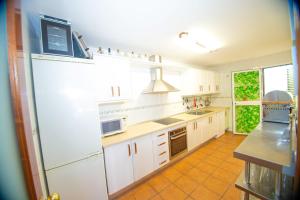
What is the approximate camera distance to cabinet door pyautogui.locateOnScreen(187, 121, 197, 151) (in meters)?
2.66

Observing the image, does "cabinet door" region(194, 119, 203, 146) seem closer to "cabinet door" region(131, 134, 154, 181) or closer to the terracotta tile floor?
the terracotta tile floor

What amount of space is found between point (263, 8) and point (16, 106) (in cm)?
228

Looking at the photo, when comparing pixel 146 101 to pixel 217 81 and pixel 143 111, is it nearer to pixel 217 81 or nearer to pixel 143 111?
pixel 143 111

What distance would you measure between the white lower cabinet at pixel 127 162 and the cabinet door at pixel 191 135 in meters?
1.08

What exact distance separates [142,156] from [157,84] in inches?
57.5

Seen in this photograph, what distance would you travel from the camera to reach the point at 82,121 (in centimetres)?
134

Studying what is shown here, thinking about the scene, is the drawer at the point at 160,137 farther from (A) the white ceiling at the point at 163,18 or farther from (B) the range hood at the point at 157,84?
(A) the white ceiling at the point at 163,18

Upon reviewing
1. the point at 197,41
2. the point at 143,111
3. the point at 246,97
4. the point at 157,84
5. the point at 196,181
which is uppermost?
the point at 197,41

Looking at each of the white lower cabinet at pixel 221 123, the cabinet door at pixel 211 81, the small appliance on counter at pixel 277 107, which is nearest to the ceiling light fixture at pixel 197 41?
the small appliance on counter at pixel 277 107

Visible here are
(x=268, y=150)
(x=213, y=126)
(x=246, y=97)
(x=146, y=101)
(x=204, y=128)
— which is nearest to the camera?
(x=268, y=150)

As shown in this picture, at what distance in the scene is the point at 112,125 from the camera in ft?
6.16

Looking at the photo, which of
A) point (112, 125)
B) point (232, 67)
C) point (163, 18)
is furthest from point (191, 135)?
point (232, 67)

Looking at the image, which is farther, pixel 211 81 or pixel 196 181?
pixel 211 81

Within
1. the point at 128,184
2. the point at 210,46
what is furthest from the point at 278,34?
the point at 128,184
